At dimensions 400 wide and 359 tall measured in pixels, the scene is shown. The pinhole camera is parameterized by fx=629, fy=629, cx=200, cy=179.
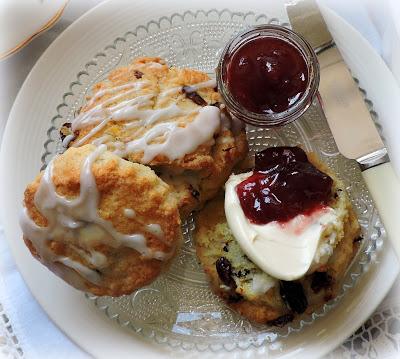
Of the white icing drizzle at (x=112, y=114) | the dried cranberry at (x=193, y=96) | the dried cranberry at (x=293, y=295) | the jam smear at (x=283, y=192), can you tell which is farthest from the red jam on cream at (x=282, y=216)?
the white icing drizzle at (x=112, y=114)

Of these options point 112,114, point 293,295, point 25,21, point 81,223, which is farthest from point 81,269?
point 25,21

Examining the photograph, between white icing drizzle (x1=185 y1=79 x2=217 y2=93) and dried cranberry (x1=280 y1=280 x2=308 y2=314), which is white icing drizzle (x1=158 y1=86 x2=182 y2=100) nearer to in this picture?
white icing drizzle (x1=185 y1=79 x2=217 y2=93)

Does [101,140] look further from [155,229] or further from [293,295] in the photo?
[293,295]

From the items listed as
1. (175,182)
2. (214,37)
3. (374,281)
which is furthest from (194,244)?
(214,37)

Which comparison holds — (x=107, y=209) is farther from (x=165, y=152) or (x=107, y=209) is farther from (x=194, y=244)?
(x=194, y=244)

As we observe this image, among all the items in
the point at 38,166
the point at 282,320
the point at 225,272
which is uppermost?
the point at 38,166

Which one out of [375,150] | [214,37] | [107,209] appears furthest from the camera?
[214,37]
